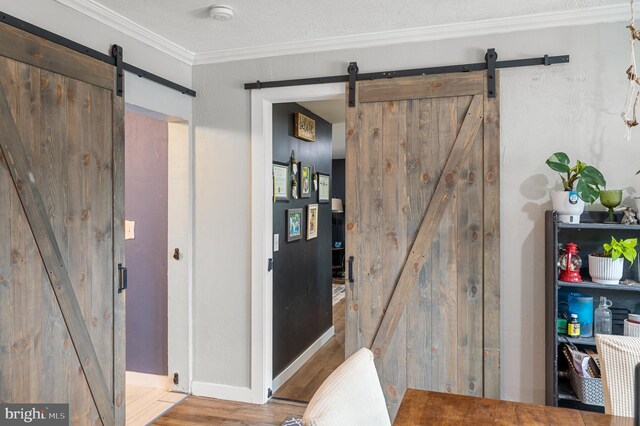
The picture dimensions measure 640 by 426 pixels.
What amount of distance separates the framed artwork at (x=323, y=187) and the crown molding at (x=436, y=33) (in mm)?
1682

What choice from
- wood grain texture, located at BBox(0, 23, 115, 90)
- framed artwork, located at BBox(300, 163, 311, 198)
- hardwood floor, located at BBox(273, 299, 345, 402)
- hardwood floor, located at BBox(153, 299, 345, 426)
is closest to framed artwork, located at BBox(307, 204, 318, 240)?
framed artwork, located at BBox(300, 163, 311, 198)

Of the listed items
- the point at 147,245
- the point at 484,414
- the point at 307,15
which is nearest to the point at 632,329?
the point at 484,414

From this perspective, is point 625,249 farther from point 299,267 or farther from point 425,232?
point 299,267

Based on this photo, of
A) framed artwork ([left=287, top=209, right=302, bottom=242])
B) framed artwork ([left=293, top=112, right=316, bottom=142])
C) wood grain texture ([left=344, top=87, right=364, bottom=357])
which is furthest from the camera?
framed artwork ([left=293, top=112, right=316, bottom=142])

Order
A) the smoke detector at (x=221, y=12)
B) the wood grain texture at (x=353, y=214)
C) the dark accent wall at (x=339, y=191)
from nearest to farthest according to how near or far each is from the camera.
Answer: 1. the smoke detector at (x=221, y=12)
2. the wood grain texture at (x=353, y=214)
3. the dark accent wall at (x=339, y=191)

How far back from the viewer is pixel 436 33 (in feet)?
Result: 8.75

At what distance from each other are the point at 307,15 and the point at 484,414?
2148 millimetres

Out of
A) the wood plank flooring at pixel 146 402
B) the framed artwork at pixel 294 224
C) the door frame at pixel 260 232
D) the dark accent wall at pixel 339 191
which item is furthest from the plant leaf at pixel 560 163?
the dark accent wall at pixel 339 191

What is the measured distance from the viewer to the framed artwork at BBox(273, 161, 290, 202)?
339 cm

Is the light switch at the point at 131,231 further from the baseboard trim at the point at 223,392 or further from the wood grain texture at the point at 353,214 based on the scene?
the wood grain texture at the point at 353,214

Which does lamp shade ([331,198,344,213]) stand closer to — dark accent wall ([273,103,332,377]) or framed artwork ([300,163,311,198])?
dark accent wall ([273,103,332,377])

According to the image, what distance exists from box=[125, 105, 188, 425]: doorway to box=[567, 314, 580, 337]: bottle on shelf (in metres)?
2.47

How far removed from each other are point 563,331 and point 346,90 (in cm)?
188

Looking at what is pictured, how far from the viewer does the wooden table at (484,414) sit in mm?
1387
